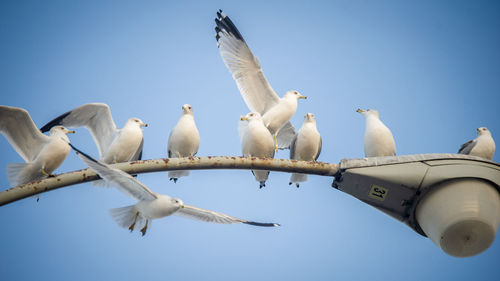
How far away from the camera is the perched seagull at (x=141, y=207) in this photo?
3.87 meters

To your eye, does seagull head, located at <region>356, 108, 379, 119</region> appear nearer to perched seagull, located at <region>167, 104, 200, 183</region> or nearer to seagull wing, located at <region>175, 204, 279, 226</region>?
perched seagull, located at <region>167, 104, 200, 183</region>

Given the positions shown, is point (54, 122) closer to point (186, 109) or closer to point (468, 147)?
point (186, 109)

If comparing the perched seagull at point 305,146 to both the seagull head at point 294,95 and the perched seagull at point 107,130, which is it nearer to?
the seagull head at point 294,95

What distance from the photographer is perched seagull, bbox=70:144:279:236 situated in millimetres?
3867

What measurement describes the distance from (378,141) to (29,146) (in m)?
3.97

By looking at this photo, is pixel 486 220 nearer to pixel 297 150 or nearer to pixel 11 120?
pixel 297 150

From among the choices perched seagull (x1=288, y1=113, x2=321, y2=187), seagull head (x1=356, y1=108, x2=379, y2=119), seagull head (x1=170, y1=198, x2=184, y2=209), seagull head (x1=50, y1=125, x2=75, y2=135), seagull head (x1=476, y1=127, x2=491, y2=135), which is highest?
seagull head (x1=476, y1=127, x2=491, y2=135)

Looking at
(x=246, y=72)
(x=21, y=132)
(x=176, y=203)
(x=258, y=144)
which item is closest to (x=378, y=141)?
(x=258, y=144)

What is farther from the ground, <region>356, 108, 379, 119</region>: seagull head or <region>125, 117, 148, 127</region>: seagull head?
<region>356, 108, 379, 119</region>: seagull head

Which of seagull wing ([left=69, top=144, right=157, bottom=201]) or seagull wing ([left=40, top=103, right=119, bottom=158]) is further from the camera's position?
seagull wing ([left=40, top=103, right=119, bottom=158])

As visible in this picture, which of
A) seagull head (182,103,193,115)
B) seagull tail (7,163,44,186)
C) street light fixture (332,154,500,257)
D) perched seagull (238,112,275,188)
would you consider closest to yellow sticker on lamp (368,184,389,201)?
street light fixture (332,154,500,257)

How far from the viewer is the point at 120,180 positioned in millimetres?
4004

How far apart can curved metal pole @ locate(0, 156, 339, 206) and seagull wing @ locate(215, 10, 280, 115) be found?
3.09 metres

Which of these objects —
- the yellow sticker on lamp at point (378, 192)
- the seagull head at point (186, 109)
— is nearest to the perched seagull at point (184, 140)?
the seagull head at point (186, 109)
